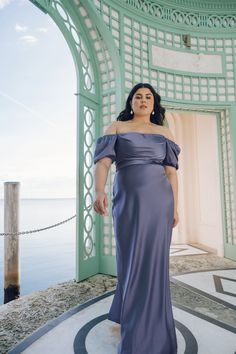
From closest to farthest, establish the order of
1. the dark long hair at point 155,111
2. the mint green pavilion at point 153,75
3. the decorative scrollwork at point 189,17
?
the dark long hair at point 155,111
the mint green pavilion at point 153,75
the decorative scrollwork at point 189,17

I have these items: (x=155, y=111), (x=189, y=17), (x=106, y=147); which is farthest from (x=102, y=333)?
(x=189, y=17)

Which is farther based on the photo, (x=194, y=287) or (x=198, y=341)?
(x=194, y=287)

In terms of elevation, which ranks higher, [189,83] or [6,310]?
[189,83]

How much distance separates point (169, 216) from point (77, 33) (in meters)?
2.79

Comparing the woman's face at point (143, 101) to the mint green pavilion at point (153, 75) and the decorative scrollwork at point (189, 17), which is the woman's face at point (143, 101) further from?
the decorative scrollwork at point (189, 17)

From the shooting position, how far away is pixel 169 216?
1.51 metres

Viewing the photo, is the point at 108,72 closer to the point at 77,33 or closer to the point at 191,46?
the point at 77,33

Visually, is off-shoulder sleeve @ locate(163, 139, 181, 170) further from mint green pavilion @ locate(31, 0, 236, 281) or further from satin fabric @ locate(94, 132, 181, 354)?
mint green pavilion @ locate(31, 0, 236, 281)

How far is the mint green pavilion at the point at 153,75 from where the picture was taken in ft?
10.6

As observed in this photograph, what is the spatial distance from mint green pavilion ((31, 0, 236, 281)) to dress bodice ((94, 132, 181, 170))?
5.59ft

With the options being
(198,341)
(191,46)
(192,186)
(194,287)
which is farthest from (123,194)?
(192,186)

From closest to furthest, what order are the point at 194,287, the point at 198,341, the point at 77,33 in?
the point at 198,341 < the point at 194,287 < the point at 77,33

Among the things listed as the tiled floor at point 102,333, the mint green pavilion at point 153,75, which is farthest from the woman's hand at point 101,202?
the mint green pavilion at point 153,75

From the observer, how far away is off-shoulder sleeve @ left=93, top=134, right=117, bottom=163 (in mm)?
Answer: 1497
